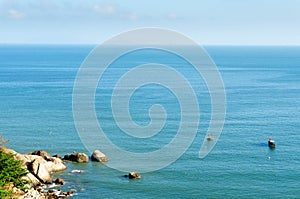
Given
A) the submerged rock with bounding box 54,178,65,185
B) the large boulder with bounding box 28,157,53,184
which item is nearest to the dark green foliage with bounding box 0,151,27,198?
the large boulder with bounding box 28,157,53,184

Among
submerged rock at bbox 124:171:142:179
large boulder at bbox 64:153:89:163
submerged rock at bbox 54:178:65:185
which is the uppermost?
large boulder at bbox 64:153:89:163

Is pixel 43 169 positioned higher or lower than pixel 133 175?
higher

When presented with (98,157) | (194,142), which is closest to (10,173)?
(98,157)

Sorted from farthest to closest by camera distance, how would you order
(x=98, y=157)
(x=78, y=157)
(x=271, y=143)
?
1. (x=271, y=143)
2. (x=98, y=157)
3. (x=78, y=157)

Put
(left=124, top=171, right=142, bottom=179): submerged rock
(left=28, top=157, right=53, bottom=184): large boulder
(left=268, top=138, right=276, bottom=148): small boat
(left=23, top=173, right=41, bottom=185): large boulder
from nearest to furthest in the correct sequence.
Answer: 1. (left=23, top=173, right=41, bottom=185): large boulder
2. (left=28, top=157, right=53, bottom=184): large boulder
3. (left=124, top=171, right=142, bottom=179): submerged rock
4. (left=268, top=138, right=276, bottom=148): small boat

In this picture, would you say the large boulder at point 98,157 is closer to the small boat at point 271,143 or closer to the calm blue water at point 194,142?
the calm blue water at point 194,142

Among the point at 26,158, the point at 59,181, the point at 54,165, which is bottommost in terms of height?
the point at 59,181

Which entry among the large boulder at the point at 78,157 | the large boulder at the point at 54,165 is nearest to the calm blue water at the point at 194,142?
the large boulder at the point at 54,165

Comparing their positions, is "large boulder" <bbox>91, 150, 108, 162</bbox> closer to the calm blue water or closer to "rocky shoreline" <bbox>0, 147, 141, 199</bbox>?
"rocky shoreline" <bbox>0, 147, 141, 199</bbox>

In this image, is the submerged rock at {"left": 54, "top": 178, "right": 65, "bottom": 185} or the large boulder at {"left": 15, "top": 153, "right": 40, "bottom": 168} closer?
the submerged rock at {"left": 54, "top": 178, "right": 65, "bottom": 185}

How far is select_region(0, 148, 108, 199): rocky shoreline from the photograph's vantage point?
166 ft

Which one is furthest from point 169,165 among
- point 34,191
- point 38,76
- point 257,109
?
point 38,76

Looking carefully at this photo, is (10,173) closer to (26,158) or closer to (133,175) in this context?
(26,158)

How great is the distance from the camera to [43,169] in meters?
57.1
